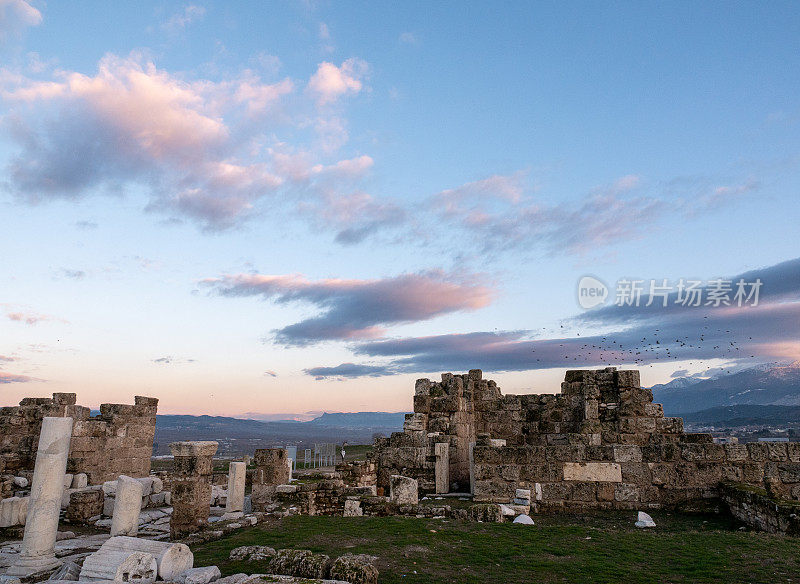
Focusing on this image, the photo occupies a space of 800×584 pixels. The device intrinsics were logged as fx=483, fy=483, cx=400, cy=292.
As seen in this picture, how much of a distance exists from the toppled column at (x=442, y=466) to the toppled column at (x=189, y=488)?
684 centimetres

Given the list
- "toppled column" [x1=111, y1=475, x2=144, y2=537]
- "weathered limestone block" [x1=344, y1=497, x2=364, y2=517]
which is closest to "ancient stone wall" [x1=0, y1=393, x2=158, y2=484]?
"toppled column" [x1=111, y1=475, x2=144, y2=537]

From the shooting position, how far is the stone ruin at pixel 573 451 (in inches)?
496

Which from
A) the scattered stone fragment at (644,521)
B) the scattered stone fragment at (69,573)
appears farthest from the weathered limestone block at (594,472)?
the scattered stone fragment at (69,573)

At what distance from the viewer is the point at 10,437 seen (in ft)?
59.4

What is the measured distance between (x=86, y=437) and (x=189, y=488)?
922 centimetres

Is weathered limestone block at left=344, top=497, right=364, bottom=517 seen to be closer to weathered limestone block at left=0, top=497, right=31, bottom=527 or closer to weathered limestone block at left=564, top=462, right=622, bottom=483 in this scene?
weathered limestone block at left=564, top=462, right=622, bottom=483

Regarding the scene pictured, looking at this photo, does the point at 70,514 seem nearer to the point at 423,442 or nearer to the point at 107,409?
the point at 107,409

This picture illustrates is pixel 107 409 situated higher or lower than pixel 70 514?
higher

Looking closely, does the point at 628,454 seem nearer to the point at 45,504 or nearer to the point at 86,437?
the point at 45,504

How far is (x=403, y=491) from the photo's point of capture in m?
12.8

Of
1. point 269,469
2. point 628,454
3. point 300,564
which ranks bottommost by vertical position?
point 300,564

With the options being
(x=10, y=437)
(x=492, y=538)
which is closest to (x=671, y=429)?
(x=492, y=538)

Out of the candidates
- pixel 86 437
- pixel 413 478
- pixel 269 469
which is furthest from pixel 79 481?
pixel 413 478

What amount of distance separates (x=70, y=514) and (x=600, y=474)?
15.1 m
